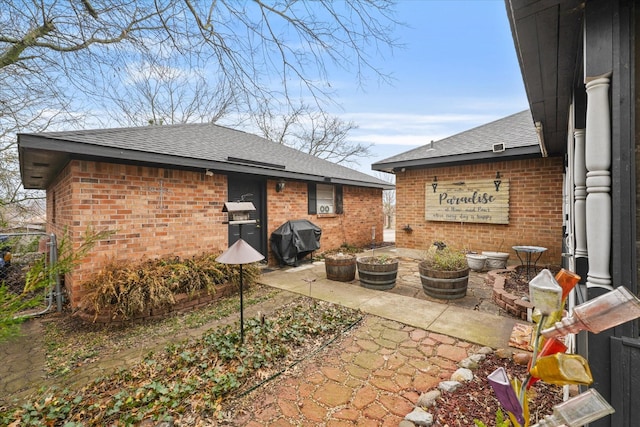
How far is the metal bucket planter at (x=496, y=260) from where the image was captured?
580 centimetres

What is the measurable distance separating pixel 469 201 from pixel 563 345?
653cm

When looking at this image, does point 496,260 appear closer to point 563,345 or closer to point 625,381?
point 625,381

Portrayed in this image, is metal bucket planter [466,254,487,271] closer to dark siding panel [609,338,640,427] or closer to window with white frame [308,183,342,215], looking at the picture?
window with white frame [308,183,342,215]

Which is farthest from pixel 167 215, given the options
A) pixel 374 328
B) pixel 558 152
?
pixel 558 152

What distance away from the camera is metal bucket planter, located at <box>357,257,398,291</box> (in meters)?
4.66

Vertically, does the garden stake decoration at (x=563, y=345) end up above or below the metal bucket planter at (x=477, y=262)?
above

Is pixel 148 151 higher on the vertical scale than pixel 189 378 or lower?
higher

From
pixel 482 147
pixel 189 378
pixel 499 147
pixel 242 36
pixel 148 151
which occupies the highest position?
pixel 242 36

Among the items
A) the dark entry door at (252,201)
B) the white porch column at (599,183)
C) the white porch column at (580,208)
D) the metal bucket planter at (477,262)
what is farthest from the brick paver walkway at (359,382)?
the dark entry door at (252,201)

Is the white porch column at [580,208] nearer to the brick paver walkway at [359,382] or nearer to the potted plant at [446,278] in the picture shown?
the brick paver walkway at [359,382]

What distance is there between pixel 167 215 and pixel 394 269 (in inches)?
167

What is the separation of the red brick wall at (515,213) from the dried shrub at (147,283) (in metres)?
5.34

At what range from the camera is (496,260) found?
586 centimetres

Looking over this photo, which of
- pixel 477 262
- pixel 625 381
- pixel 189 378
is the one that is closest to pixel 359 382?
pixel 189 378
